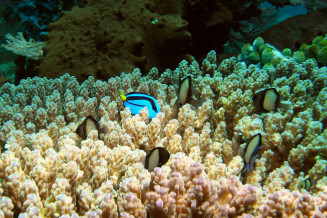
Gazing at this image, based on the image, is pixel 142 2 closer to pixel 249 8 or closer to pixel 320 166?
pixel 249 8

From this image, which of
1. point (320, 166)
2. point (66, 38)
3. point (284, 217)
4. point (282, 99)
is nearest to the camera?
point (284, 217)

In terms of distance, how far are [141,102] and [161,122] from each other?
0.36 m

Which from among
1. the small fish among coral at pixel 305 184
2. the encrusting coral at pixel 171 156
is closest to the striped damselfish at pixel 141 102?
the encrusting coral at pixel 171 156

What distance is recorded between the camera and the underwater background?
4.62 feet

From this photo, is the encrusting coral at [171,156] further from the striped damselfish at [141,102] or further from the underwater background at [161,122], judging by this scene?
the striped damselfish at [141,102]

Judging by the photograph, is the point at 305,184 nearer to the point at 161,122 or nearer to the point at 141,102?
the point at 161,122

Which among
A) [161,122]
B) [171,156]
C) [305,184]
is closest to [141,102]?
[161,122]

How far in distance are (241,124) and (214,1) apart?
4.48 metres

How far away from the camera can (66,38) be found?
484cm

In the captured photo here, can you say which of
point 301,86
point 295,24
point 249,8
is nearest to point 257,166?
point 301,86

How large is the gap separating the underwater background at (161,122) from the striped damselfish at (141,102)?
0.05ft

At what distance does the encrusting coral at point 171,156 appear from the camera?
4.52ft

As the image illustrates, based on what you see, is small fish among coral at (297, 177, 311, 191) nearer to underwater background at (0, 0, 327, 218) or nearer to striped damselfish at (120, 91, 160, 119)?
underwater background at (0, 0, 327, 218)

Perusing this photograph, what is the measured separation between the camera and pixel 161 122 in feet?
8.59
